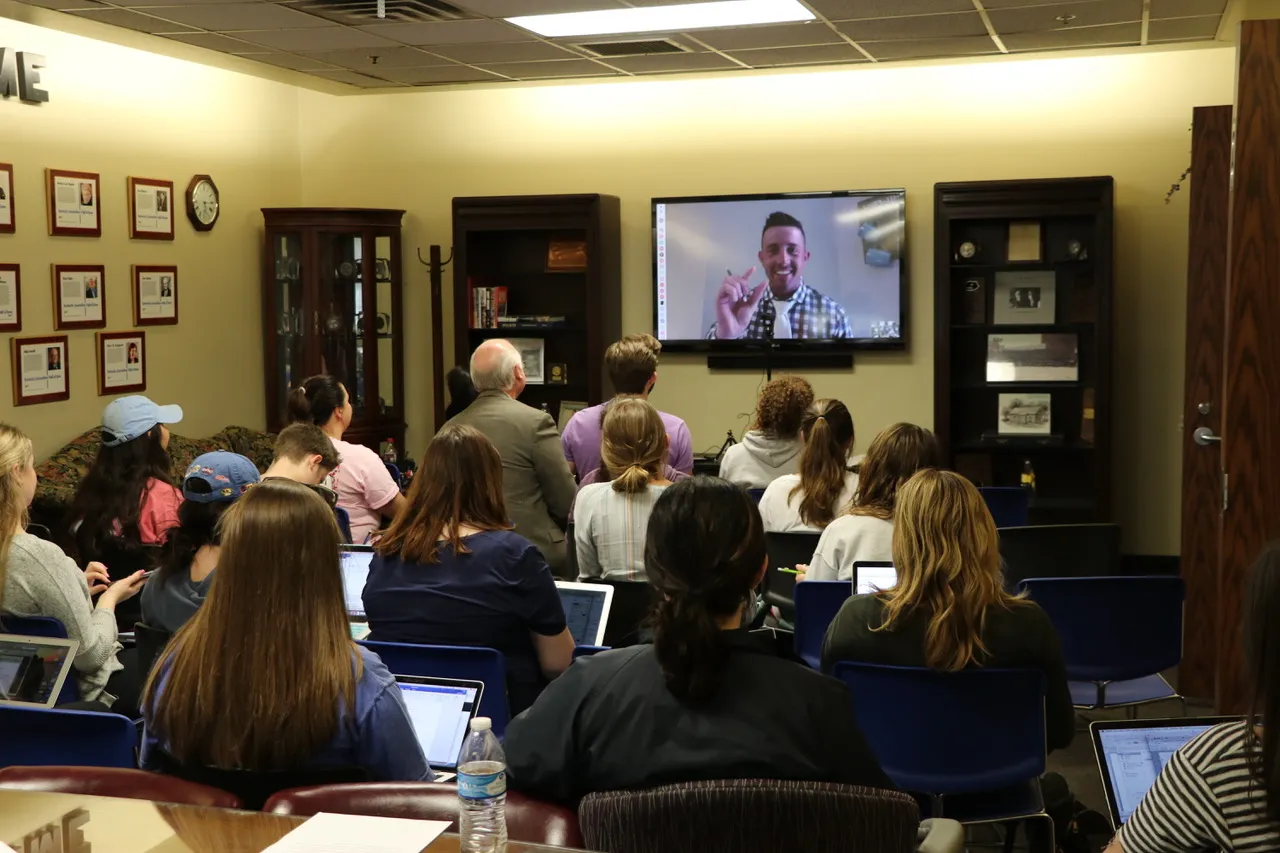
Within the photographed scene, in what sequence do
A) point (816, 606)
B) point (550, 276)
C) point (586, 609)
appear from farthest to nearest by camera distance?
point (550, 276)
point (816, 606)
point (586, 609)

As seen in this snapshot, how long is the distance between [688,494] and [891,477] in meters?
1.98

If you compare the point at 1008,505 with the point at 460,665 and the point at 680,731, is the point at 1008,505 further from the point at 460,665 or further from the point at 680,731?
the point at 680,731

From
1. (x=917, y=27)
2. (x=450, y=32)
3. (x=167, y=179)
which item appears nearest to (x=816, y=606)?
(x=917, y=27)

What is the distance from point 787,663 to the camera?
→ 1.88 meters

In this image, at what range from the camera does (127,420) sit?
4.26m

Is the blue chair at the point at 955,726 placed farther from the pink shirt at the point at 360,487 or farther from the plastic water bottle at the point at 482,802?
the pink shirt at the point at 360,487

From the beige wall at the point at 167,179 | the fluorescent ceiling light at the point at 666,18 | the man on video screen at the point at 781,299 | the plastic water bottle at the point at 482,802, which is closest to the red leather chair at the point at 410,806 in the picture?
the plastic water bottle at the point at 482,802

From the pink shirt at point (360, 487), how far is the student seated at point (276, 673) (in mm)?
2764

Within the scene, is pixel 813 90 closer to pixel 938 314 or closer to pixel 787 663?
pixel 938 314

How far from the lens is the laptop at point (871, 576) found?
360cm

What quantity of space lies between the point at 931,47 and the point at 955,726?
5050 millimetres

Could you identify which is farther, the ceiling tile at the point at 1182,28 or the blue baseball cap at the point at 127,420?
the ceiling tile at the point at 1182,28

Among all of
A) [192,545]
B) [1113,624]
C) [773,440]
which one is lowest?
[1113,624]

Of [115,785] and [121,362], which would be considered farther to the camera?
[121,362]
